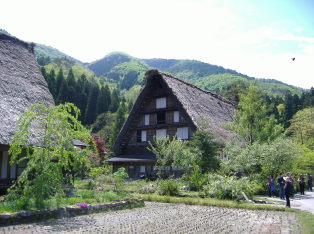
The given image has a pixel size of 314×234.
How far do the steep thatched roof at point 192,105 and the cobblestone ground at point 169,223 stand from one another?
528 inches

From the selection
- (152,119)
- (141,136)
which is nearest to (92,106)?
(141,136)

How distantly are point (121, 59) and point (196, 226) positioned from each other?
6968 inches

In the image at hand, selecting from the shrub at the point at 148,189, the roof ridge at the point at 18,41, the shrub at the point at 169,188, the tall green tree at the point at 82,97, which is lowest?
the shrub at the point at 148,189

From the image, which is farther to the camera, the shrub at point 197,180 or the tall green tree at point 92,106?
the tall green tree at point 92,106

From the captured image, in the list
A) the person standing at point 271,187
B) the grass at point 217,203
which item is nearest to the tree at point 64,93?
the person standing at point 271,187

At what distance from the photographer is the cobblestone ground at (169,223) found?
8328mm

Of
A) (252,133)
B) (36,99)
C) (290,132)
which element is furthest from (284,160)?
(290,132)

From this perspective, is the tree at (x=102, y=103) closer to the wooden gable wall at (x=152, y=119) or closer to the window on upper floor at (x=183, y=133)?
the wooden gable wall at (x=152, y=119)

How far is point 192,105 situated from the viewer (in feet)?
89.9

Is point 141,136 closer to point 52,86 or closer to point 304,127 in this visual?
point 304,127

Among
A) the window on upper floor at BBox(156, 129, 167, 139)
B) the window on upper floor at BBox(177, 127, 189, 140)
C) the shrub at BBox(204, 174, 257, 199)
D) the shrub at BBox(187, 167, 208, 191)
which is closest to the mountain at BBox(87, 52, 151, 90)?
the window on upper floor at BBox(156, 129, 167, 139)

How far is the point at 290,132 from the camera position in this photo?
140ft

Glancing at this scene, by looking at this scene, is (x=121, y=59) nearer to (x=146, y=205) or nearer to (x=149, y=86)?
(x=149, y=86)

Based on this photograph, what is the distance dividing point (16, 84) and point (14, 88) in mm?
556
